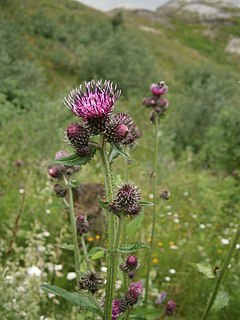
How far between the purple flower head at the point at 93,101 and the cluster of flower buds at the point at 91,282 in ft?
2.69

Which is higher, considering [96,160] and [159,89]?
[159,89]

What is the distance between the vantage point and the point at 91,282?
6.76ft

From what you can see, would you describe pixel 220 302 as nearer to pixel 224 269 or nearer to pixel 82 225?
pixel 224 269

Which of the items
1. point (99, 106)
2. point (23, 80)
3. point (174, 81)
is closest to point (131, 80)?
point (23, 80)

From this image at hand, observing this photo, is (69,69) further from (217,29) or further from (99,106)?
(217,29)

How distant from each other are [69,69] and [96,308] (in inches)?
853

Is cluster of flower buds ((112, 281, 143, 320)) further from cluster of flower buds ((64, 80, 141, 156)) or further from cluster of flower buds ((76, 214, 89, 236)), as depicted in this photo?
cluster of flower buds ((64, 80, 141, 156))

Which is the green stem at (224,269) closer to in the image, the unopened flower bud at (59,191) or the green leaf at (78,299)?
the green leaf at (78,299)

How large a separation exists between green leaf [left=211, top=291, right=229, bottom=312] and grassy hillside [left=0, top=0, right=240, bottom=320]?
65cm

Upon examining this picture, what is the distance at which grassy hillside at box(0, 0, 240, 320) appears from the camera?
3.74 metres

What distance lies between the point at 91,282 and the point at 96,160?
6.42 meters

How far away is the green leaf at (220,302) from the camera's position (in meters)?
2.49

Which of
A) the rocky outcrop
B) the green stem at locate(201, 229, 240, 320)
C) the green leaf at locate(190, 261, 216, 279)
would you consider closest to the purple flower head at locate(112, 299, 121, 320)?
the green leaf at locate(190, 261, 216, 279)

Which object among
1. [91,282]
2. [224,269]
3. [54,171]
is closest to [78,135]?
[91,282]
